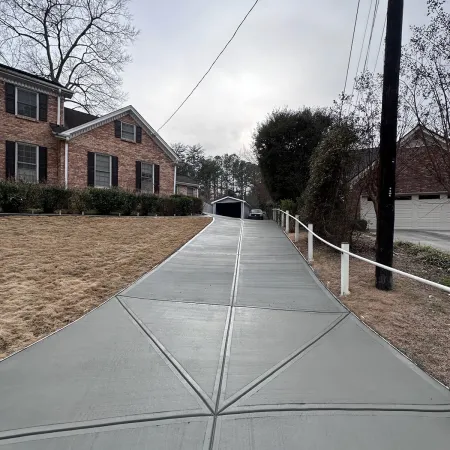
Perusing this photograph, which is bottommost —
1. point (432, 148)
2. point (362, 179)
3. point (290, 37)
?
point (362, 179)

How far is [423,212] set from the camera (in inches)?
711

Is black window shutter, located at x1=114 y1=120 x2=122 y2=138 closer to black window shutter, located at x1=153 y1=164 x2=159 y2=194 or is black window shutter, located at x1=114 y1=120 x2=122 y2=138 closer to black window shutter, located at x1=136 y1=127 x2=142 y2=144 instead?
black window shutter, located at x1=136 y1=127 x2=142 y2=144

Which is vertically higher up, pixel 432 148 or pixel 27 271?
pixel 432 148

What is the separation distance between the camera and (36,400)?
7.38ft

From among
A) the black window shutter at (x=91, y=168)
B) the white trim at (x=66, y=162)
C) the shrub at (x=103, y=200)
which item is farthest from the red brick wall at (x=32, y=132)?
the shrub at (x=103, y=200)

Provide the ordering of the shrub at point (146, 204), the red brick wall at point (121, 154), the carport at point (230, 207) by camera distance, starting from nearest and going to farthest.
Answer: the shrub at point (146, 204) → the red brick wall at point (121, 154) → the carport at point (230, 207)

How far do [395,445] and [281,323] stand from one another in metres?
1.88

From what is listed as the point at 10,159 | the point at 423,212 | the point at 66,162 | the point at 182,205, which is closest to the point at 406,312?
the point at 182,205

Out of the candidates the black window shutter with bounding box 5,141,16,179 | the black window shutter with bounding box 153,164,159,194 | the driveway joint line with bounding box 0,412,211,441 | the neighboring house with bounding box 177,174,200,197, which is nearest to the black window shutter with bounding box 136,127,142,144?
the black window shutter with bounding box 153,164,159,194

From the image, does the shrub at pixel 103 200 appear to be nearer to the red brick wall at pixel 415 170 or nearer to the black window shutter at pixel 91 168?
the black window shutter at pixel 91 168

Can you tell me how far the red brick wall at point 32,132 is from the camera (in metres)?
14.7

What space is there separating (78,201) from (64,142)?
4867 millimetres

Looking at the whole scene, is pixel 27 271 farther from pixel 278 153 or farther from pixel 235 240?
pixel 278 153

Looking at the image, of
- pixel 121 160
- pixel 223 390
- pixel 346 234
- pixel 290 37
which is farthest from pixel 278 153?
pixel 223 390
